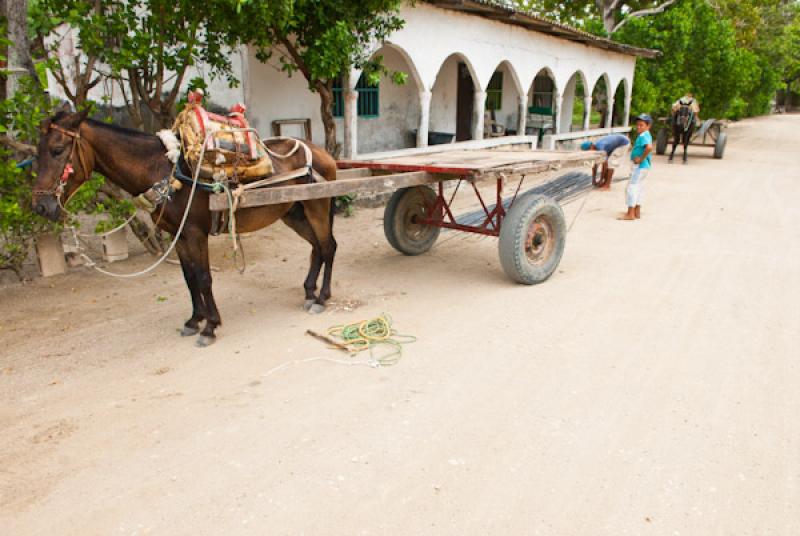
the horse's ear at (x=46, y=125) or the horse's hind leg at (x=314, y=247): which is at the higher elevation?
the horse's ear at (x=46, y=125)

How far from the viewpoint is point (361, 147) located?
12656 millimetres

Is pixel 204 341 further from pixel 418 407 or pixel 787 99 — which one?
pixel 787 99

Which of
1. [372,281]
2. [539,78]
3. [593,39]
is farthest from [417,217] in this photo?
[539,78]

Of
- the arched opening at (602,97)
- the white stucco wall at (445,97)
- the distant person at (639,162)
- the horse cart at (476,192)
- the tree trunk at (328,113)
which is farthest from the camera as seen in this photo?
the arched opening at (602,97)

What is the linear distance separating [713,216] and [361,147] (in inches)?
277

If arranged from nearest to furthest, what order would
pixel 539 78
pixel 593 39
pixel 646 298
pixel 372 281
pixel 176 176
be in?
pixel 176 176 < pixel 646 298 < pixel 372 281 < pixel 593 39 < pixel 539 78

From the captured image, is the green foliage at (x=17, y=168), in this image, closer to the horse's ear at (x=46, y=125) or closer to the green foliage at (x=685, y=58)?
the horse's ear at (x=46, y=125)

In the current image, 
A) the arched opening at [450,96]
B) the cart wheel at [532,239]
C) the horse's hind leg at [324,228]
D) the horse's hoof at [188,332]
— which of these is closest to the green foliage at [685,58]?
the arched opening at [450,96]

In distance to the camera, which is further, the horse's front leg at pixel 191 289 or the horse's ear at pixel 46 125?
the horse's front leg at pixel 191 289

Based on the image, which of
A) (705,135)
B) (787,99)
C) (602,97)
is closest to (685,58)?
(705,135)

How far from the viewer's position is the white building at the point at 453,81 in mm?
9828

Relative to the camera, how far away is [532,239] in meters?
5.91

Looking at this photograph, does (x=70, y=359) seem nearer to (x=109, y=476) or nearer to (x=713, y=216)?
(x=109, y=476)

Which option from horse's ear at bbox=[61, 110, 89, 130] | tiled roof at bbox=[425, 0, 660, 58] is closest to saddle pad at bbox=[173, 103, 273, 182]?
horse's ear at bbox=[61, 110, 89, 130]
